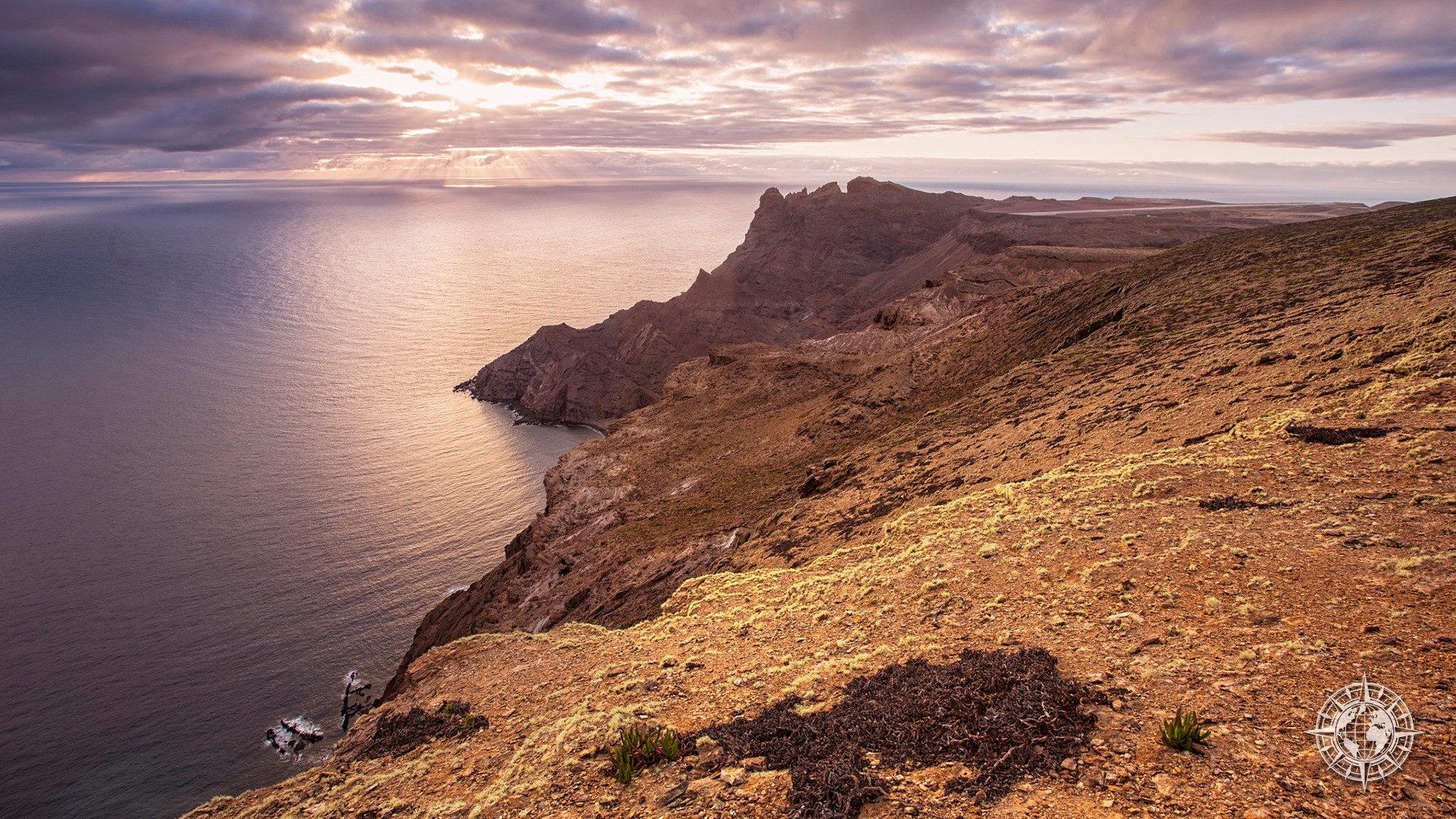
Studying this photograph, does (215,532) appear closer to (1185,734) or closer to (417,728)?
(417,728)

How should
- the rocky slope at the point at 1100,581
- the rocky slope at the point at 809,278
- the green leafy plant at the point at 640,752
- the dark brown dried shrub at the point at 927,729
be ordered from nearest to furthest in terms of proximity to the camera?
the rocky slope at the point at 1100,581, the dark brown dried shrub at the point at 927,729, the green leafy plant at the point at 640,752, the rocky slope at the point at 809,278

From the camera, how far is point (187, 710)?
43.1 m

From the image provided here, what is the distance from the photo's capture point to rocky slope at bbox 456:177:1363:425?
95625 mm

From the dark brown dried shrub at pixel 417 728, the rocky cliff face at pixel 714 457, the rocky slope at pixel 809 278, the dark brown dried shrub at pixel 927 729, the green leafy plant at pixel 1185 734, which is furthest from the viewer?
the rocky slope at pixel 809 278

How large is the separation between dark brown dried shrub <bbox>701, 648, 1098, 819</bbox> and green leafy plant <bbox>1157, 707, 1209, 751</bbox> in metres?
0.88

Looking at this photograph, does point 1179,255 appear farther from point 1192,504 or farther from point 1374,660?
point 1374,660

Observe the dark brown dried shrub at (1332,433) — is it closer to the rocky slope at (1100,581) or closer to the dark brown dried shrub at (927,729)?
the rocky slope at (1100,581)

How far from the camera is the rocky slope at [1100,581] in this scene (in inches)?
297

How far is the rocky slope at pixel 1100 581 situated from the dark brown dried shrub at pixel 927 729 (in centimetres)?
19

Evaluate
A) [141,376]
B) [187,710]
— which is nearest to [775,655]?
[187,710]

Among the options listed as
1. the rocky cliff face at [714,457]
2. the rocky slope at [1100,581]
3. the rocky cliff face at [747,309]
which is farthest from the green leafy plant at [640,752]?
the rocky cliff face at [747,309]

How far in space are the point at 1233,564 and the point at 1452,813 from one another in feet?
18.4

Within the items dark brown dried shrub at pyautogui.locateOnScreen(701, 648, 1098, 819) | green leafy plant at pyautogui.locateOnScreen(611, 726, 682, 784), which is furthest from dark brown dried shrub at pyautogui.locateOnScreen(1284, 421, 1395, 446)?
green leafy plant at pyautogui.locateOnScreen(611, 726, 682, 784)

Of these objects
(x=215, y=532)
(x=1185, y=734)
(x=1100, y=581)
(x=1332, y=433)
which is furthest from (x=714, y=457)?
(x=215, y=532)
